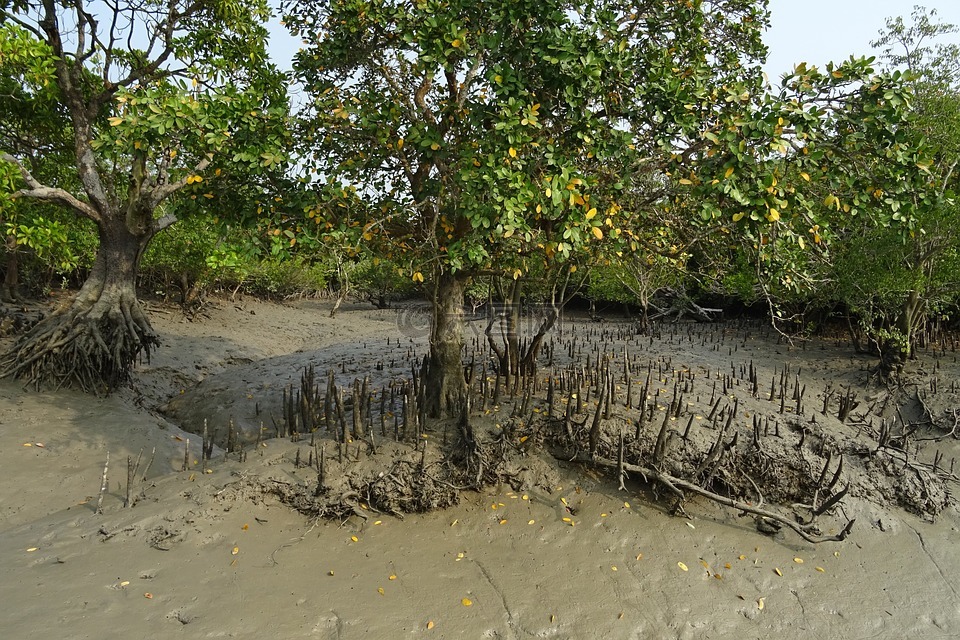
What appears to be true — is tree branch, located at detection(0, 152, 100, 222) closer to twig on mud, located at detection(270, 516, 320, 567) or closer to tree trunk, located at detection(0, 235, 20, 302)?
twig on mud, located at detection(270, 516, 320, 567)

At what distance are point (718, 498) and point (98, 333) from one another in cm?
747

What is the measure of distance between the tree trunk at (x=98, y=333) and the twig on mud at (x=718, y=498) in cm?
631

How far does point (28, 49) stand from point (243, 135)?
9.28ft

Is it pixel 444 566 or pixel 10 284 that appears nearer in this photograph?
pixel 444 566

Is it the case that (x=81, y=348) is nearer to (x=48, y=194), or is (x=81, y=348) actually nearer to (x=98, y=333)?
(x=98, y=333)

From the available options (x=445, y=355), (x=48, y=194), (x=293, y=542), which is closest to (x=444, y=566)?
(x=293, y=542)

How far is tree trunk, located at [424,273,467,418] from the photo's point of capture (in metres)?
5.75

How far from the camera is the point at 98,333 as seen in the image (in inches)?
272

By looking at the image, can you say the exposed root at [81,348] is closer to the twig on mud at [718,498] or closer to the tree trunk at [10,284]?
the tree trunk at [10,284]

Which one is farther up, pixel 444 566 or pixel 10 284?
pixel 10 284

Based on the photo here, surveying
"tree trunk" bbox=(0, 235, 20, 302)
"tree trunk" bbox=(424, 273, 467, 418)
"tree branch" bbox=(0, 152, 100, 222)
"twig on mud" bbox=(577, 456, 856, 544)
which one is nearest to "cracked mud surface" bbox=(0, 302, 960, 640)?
"twig on mud" bbox=(577, 456, 856, 544)

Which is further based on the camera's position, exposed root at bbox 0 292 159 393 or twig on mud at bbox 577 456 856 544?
exposed root at bbox 0 292 159 393

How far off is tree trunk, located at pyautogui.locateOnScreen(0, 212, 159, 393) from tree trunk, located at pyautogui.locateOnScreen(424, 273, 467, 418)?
171 inches

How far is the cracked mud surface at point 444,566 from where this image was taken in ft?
11.2
